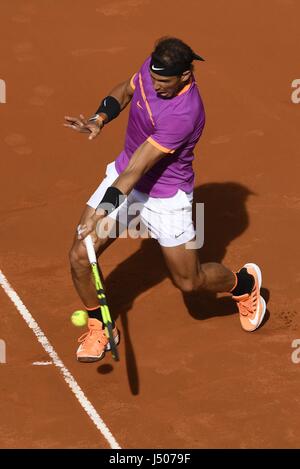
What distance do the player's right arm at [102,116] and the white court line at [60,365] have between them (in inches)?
80.1

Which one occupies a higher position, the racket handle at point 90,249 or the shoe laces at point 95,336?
the racket handle at point 90,249

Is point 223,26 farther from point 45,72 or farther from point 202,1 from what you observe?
point 45,72

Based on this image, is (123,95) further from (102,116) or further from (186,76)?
(186,76)

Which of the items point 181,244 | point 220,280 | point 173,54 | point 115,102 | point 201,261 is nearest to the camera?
point 173,54

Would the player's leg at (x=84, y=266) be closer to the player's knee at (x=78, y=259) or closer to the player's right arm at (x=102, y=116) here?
the player's knee at (x=78, y=259)

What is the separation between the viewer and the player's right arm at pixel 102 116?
11.2 meters

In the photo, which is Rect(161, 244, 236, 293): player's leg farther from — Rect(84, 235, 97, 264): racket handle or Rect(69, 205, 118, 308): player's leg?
Rect(84, 235, 97, 264): racket handle

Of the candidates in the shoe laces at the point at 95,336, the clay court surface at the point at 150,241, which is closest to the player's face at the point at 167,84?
the shoe laces at the point at 95,336

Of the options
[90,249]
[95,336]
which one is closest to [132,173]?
[90,249]

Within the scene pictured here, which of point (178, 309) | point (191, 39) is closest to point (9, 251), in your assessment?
point (178, 309)

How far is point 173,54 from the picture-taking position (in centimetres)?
1055

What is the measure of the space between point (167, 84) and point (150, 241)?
10.3ft

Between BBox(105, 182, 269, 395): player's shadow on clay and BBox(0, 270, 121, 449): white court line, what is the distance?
0.48 m

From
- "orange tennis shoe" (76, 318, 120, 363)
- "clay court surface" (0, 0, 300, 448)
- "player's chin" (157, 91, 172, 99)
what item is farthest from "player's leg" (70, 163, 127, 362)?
"player's chin" (157, 91, 172, 99)
